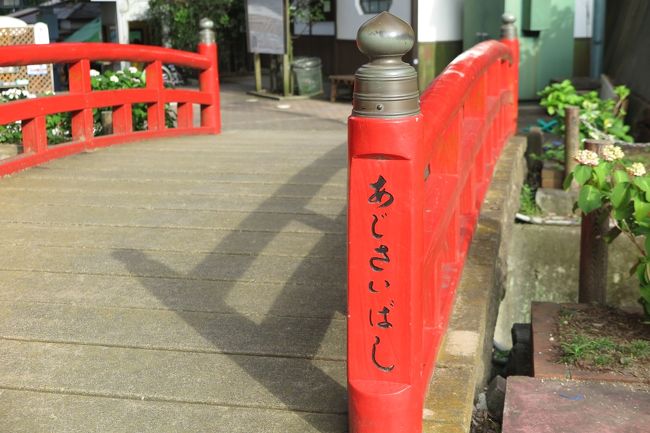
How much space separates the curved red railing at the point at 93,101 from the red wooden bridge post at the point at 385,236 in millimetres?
4056

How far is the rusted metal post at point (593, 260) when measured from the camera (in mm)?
4469

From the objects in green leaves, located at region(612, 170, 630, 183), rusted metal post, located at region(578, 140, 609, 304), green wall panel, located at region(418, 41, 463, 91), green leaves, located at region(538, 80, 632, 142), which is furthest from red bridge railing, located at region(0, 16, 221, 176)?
green wall panel, located at region(418, 41, 463, 91)

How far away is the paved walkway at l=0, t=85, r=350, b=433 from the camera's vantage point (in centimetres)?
280

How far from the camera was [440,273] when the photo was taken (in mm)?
3201

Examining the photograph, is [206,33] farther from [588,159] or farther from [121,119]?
[588,159]

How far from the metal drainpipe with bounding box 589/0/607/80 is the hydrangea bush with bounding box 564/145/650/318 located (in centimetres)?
908

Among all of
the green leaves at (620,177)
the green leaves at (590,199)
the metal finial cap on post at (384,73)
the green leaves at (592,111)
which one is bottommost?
the green leaves at (592,111)

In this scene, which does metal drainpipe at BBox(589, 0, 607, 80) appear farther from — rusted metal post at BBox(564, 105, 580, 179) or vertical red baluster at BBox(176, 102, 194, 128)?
vertical red baluster at BBox(176, 102, 194, 128)

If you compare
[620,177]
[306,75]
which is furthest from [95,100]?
[306,75]

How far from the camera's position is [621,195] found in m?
3.72

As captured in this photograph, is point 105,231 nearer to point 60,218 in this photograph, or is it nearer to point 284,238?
point 60,218

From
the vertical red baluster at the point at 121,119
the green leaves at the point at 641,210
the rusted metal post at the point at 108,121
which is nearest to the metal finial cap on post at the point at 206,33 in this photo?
the rusted metal post at the point at 108,121

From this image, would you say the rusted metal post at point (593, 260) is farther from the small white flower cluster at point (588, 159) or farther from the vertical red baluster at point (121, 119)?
the vertical red baluster at point (121, 119)

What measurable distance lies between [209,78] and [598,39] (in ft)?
20.6
